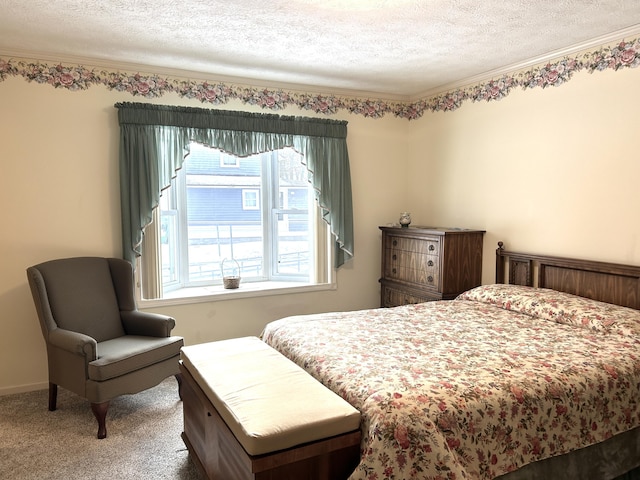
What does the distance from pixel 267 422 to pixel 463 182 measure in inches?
126

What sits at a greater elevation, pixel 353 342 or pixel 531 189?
pixel 531 189

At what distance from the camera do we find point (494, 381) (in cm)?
203

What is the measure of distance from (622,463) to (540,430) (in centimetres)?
65

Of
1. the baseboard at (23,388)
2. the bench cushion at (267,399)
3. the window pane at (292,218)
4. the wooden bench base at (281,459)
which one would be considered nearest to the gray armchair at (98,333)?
the baseboard at (23,388)

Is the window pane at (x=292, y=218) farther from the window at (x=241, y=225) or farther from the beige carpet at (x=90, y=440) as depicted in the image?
the beige carpet at (x=90, y=440)

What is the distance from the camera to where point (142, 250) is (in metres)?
3.78

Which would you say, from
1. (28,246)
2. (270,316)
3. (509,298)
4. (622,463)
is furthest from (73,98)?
(622,463)

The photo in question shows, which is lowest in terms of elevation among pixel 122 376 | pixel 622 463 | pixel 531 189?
pixel 622 463

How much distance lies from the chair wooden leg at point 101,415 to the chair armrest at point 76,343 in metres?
0.27

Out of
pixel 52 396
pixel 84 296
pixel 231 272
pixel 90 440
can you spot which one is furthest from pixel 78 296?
pixel 231 272

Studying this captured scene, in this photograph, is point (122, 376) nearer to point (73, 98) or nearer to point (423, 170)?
point (73, 98)

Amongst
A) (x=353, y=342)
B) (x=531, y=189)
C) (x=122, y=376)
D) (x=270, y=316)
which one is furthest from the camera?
(x=270, y=316)

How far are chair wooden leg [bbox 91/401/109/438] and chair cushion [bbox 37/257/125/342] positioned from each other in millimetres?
600

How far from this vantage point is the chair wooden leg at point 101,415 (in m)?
2.84
